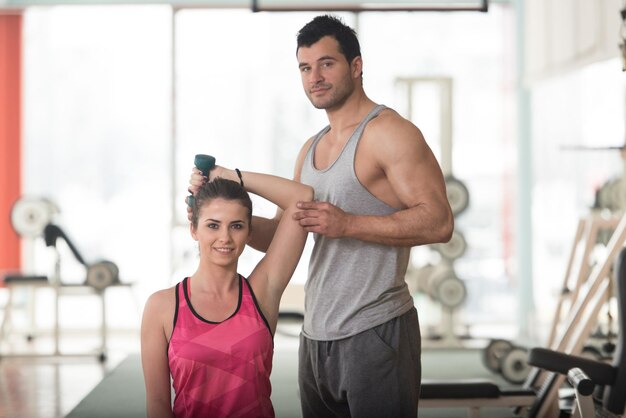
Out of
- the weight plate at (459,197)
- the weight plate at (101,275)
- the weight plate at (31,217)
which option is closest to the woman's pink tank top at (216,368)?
the weight plate at (101,275)

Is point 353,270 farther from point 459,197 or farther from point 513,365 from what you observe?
point 459,197

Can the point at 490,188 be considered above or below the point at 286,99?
below

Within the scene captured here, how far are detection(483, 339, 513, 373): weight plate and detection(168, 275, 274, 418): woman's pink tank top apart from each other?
125 inches

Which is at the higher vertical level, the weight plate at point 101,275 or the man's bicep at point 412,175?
the man's bicep at point 412,175

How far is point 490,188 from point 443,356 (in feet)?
5.99

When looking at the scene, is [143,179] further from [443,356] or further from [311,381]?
[311,381]

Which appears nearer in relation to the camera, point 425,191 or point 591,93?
point 425,191

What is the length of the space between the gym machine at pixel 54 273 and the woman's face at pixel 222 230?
13.0 feet

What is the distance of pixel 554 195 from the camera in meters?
6.27

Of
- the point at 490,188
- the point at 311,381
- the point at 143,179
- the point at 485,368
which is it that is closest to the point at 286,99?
the point at 143,179

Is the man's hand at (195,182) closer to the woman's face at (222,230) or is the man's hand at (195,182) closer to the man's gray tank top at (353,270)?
the woman's face at (222,230)

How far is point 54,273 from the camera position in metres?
5.69

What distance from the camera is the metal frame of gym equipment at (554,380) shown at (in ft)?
8.67

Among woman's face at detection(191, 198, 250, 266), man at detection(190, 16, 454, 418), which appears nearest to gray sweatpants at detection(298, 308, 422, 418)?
man at detection(190, 16, 454, 418)
